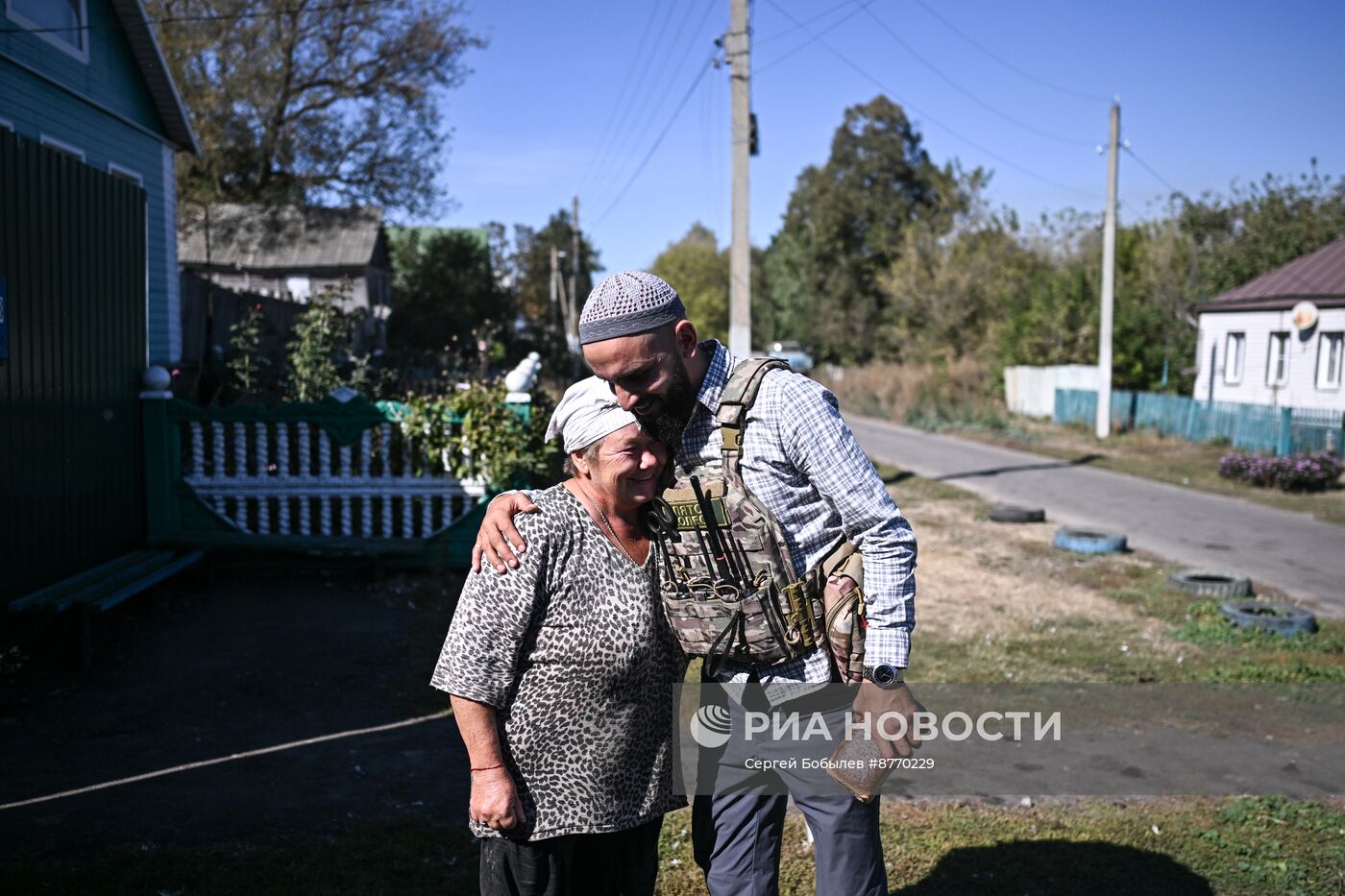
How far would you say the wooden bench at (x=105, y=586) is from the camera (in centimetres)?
596

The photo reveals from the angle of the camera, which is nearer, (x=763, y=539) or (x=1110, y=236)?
(x=763, y=539)

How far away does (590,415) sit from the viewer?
2.57m

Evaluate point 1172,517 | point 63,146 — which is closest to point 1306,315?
point 1172,517

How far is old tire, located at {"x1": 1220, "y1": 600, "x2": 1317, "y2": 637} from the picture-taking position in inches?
298

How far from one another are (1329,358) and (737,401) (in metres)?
25.8

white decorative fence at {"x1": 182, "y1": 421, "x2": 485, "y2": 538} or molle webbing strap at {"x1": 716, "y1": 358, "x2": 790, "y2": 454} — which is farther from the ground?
molle webbing strap at {"x1": 716, "y1": 358, "x2": 790, "y2": 454}

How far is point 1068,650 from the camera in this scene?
7176 millimetres

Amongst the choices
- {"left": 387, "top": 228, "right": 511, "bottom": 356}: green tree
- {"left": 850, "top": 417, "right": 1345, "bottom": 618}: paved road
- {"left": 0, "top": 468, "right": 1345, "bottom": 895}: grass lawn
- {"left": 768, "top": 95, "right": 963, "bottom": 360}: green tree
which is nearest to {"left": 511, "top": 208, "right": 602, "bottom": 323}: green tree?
{"left": 768, "top": 95, "right": 963, "bottom": 360}: green tree

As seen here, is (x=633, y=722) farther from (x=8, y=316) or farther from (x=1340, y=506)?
(x=1340, y=506)

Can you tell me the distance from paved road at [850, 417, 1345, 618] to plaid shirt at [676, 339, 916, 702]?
7643 mm

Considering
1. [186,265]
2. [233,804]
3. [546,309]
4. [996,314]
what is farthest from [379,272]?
[233,804]

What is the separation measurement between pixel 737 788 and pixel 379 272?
35.5 metres

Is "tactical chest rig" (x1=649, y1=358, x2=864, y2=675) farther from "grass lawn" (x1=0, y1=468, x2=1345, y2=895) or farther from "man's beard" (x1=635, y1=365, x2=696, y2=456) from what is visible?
"grass lawn" (x1=0, y1=468, x2=1345, y2=895)

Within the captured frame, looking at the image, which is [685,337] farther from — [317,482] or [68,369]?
[317,482]
